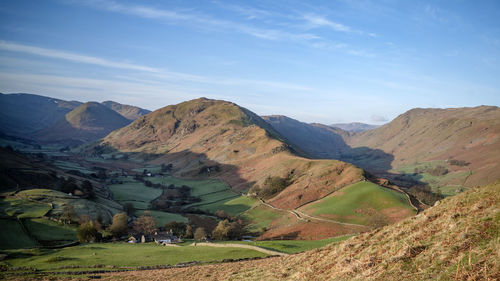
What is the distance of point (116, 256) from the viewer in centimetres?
4622

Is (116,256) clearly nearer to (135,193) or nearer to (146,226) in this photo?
(146,226)

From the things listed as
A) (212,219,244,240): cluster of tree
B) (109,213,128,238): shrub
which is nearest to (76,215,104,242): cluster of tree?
(109,213,128,238): shrub

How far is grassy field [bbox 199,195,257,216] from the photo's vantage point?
353 ft

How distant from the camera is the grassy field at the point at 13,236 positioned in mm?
56688

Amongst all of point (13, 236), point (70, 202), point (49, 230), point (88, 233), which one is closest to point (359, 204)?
point (88, 233)

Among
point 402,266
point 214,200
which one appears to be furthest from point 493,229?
point 214,200

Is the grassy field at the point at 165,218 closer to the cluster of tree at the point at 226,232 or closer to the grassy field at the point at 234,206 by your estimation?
the grassy field at the point at 234,206

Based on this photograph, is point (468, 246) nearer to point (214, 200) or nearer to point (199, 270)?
point (199, 270)

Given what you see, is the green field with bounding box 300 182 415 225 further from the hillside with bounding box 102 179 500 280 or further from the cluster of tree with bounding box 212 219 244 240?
the hillside with bounding box 102 179 500 280

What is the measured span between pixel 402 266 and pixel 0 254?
185 ft

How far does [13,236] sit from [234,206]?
2653 inches

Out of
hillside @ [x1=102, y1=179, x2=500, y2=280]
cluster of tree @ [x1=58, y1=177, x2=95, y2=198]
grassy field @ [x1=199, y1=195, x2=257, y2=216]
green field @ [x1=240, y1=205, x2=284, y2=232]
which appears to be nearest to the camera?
hillside @ [x1=102, y1=179, x2=500, y2=280]

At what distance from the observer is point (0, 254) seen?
4500 cm

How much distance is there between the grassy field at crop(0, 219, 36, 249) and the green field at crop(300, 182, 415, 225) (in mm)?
70034
